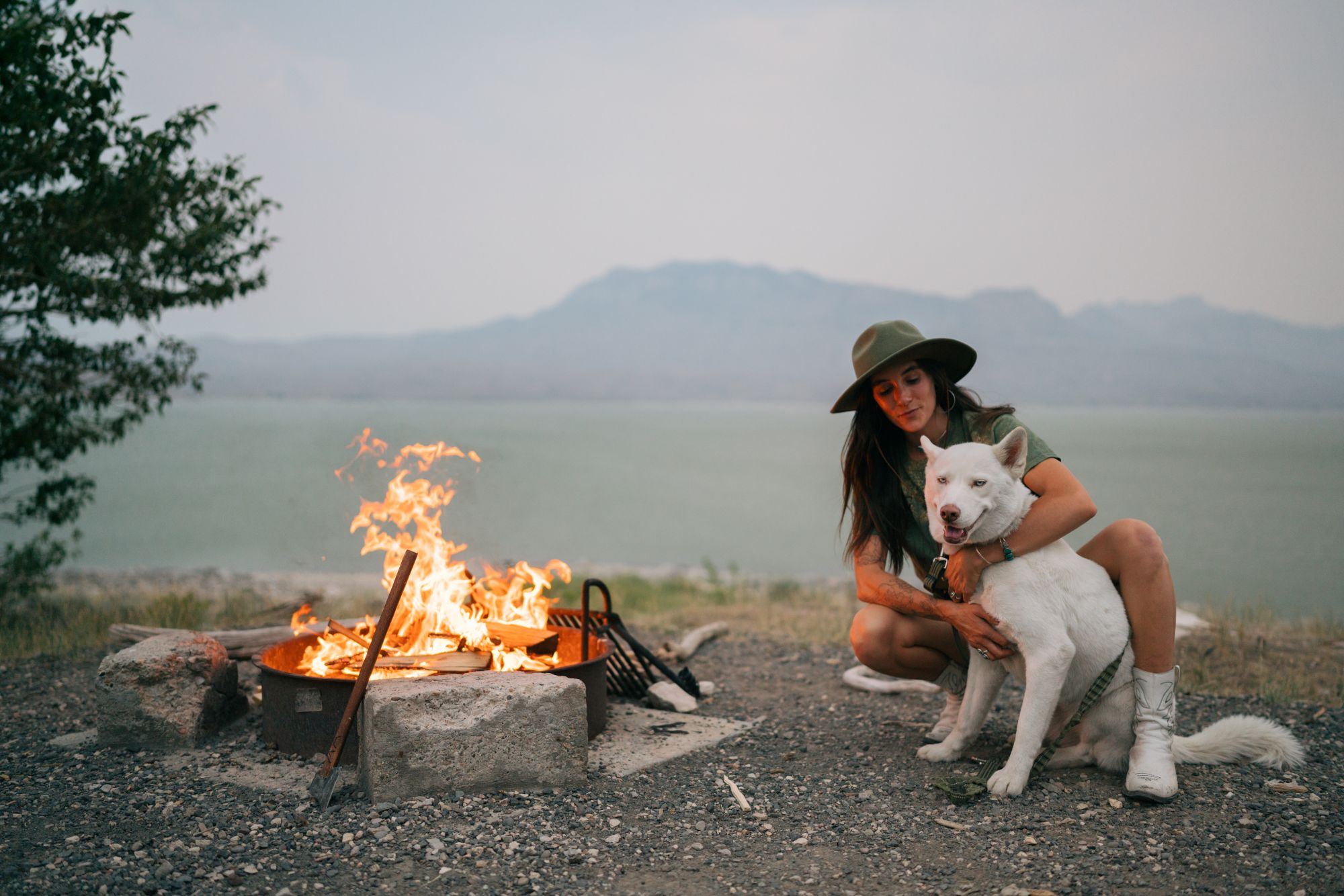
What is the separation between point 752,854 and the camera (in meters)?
3.80

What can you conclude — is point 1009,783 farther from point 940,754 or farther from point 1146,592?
point 1146,592

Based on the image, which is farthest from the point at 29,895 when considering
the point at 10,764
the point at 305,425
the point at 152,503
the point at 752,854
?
the point at 305,425

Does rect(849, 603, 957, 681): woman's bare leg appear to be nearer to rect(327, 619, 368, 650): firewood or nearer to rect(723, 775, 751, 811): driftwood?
rect(723, 775, 751, 811): driftwood

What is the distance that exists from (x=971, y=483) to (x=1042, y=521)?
0.45 meters

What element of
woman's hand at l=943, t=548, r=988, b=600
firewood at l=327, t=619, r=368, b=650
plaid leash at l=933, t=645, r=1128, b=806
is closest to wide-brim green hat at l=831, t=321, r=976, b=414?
woman's hand at l=943, t=548, r=988, b=600

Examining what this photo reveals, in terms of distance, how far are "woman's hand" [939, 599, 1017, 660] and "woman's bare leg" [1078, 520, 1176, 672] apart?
58cm

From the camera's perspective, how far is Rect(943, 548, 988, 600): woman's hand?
13.9 feet

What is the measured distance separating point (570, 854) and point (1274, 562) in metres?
30.7

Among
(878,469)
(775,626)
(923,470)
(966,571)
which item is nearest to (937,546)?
(923,470)

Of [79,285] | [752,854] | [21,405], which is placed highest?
[79,285]

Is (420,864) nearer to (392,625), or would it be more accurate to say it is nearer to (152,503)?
(392,625)

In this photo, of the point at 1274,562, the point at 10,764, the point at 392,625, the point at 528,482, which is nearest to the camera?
the point at 10,764

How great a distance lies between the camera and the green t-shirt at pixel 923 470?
458cm

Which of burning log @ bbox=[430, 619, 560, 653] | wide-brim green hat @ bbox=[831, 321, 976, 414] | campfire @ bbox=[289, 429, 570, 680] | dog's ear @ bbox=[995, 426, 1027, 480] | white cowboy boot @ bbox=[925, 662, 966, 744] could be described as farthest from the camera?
burning log @ bbox=[430, 619, 560, 653]
